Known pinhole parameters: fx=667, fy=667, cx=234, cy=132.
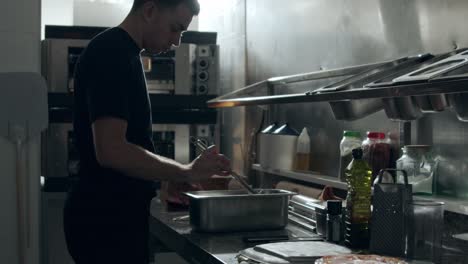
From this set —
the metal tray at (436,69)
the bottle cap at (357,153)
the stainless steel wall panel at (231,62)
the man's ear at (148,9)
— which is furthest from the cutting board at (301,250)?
the stainless steel wall panel at (231,62)

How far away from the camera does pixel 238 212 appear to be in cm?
217

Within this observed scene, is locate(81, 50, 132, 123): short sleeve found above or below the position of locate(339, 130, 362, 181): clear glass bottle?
above

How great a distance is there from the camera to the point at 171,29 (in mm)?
2033

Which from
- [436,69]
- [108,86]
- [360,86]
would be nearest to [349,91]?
[360,86]

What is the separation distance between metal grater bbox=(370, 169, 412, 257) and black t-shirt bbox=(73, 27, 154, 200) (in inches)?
26.3

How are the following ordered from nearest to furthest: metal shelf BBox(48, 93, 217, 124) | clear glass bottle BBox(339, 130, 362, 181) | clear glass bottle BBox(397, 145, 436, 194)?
clear glass bottle BBox(397, 145, 436, 194), clear glass bottle BBox(339, 130, 362, 181), metal shelf BBox(48, 93, 217, 124)

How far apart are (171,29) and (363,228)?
2.69 ft

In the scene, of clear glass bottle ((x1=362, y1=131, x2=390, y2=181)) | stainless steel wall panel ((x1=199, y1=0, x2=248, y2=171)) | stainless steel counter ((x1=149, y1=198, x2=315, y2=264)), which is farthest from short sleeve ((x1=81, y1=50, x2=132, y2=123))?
stainless steel wall panel ((x1=199, y1=0, x2=248, y2=171))

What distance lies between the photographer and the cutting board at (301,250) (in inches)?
65.7

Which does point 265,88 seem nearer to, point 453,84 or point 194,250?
point 194,250

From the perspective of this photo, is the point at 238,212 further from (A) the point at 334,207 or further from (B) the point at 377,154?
(B) the point at 377,154

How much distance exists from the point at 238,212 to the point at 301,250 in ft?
1.48

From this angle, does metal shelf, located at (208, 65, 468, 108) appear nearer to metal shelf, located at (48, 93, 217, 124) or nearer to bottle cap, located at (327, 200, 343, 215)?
bottle cap, located at (327, 200, 343, 215)

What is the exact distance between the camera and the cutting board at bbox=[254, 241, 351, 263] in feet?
5.48
